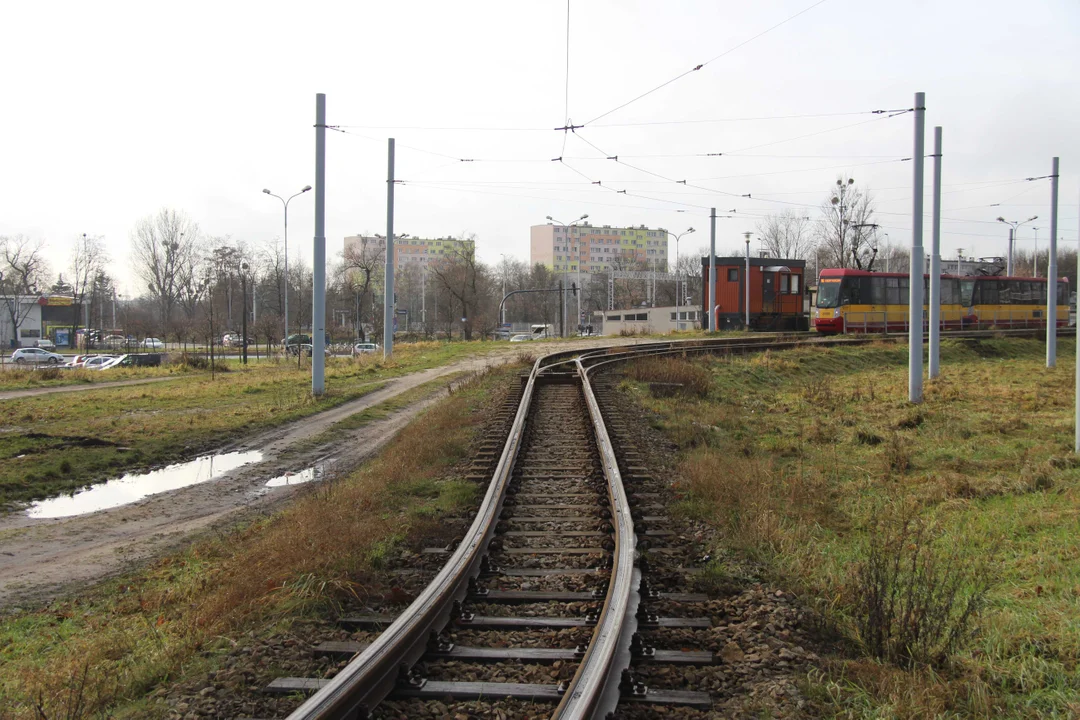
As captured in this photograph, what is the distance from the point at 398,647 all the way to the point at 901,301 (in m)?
39.6

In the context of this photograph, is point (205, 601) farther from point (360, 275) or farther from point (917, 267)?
point (360, 275)

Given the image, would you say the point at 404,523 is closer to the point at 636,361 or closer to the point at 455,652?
the point at 455,652

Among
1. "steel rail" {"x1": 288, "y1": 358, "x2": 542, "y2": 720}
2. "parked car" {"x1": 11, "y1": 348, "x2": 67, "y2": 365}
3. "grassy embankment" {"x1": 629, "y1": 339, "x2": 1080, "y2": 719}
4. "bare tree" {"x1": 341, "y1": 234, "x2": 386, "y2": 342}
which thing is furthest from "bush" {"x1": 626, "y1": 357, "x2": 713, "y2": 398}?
"parked car" {"x1": 11, "y1": 348, "x2": 67, "y2": 365}

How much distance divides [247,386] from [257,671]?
1966 centimetres

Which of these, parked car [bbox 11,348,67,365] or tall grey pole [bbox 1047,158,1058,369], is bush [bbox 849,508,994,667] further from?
parked car [bbox 11,348,67,365]

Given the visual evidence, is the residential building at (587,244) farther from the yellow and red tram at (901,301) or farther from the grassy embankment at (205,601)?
the grassy embankment at (205,601)

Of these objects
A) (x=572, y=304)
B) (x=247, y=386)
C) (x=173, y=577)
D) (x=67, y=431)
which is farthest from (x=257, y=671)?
(x=572, y=304)

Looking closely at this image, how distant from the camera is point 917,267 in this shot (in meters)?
17.2

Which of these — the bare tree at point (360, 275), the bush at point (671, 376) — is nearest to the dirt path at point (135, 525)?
the bush at point (671, 376)

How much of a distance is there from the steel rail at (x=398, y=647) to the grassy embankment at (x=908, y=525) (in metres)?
1.76

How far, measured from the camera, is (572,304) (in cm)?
11394

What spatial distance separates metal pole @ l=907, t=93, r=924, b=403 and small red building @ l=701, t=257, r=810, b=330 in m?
22.4

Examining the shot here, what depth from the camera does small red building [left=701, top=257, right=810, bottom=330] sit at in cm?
4078

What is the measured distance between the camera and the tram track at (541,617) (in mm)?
3801
